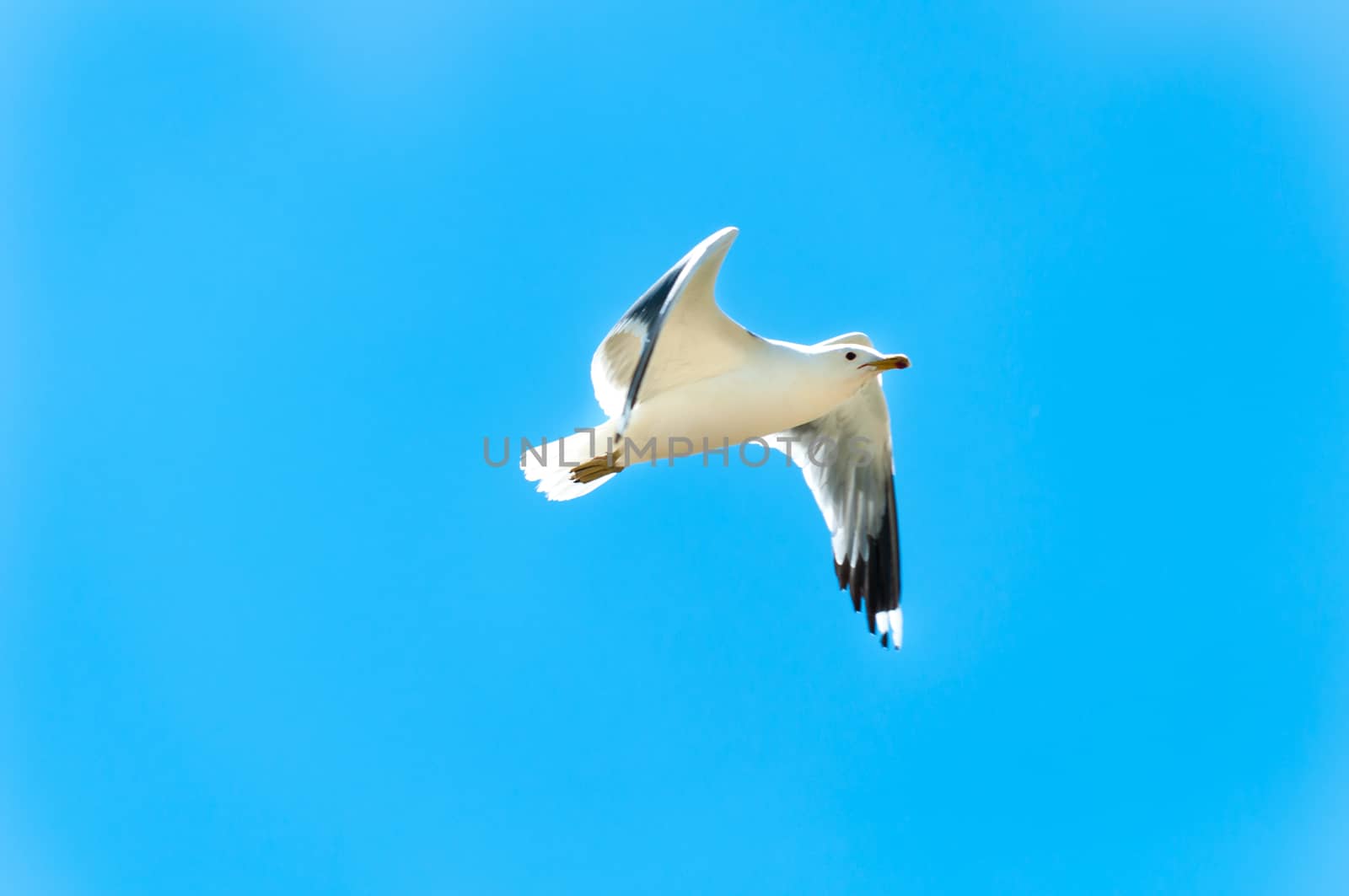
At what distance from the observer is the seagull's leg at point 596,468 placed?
6.00 meters

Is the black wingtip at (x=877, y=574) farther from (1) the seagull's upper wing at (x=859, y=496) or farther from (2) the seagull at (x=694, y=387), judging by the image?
(2) the seagull at (x=694, y=387)

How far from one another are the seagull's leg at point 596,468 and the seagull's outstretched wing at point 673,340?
0.19m

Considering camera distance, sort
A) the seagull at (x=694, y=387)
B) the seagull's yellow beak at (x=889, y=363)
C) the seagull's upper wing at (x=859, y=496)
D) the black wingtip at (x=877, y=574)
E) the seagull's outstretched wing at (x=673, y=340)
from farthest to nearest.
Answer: the black wingtip at (x=877, y=574), the seagull's upper wing at (x=859, y=496), the seagull's yellow beak at (x=889, y=363), the seagull at (x=694, y=387), the seagull's outstretched wing at (x=673, y=340)

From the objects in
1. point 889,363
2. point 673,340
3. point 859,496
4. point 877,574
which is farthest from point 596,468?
point 877,574

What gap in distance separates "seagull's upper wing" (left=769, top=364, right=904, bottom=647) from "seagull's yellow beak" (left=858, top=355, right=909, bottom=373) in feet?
2.08

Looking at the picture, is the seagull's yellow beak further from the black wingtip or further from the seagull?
the black wingtip

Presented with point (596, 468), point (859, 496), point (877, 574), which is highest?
point (859, 496)

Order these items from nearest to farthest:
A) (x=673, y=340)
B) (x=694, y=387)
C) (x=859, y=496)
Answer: (x=673, y=340) → (x=694, y=387) → (x=859, y=496)

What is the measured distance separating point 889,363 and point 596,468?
1.40 metres

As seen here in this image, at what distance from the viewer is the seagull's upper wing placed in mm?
6711

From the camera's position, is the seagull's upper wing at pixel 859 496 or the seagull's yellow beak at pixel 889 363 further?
the seagull's upper wing at pixel 859 496

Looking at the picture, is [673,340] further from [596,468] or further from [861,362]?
[861,362]

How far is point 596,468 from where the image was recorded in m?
6.04

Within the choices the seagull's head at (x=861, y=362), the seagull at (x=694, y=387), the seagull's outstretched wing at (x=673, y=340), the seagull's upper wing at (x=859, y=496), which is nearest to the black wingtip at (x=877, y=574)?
the seagull's upper wing at (x=859, y=496)
